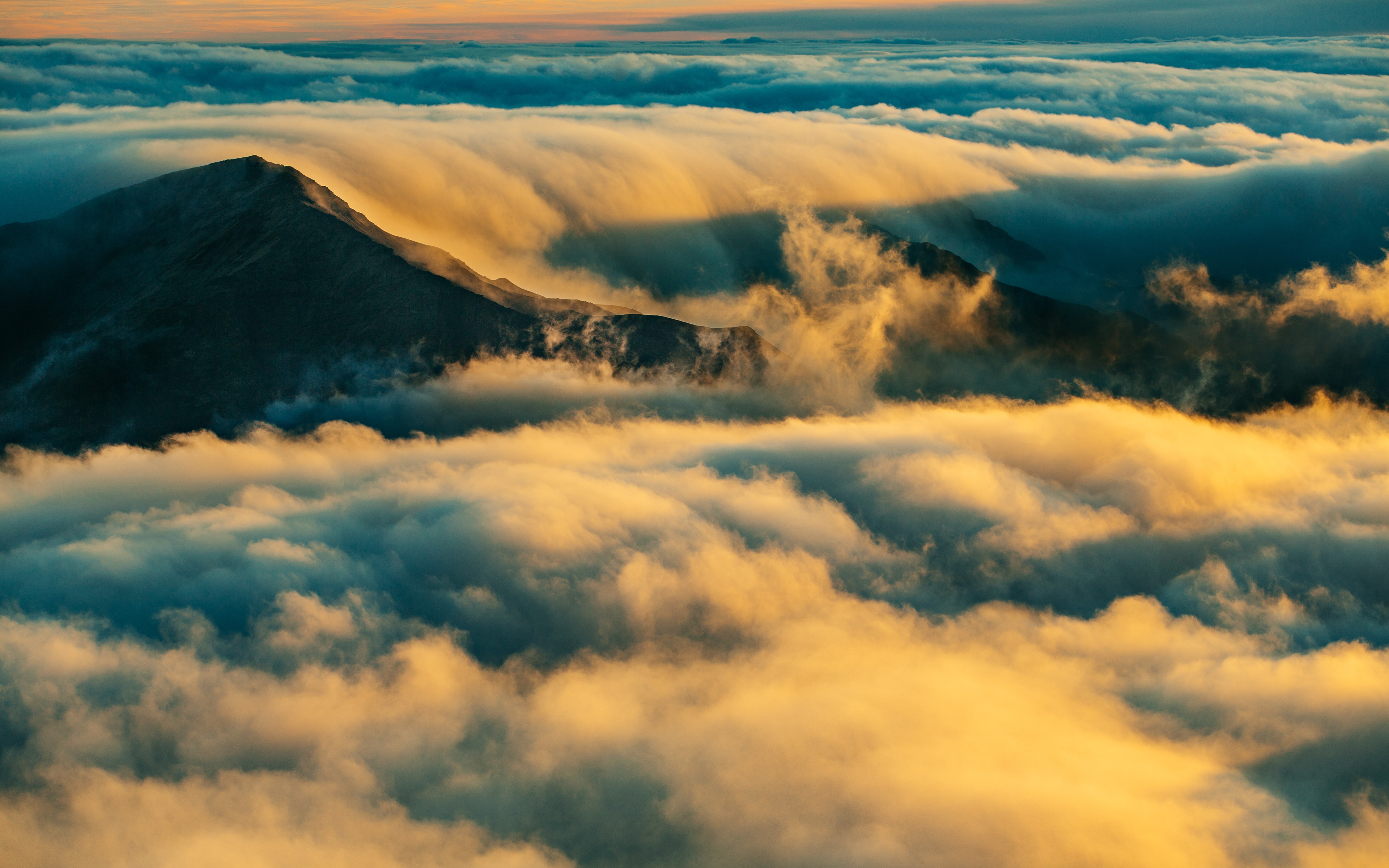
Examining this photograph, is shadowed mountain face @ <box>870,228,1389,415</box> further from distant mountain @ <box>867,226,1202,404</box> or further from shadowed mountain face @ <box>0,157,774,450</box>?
shadowed mountain face @ <box>0,157,774,450</box>

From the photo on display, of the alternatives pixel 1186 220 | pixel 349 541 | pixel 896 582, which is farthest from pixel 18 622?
pixel 1186 220

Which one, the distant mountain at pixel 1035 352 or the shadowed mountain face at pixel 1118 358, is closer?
the distant mountain at pixel 1035 352

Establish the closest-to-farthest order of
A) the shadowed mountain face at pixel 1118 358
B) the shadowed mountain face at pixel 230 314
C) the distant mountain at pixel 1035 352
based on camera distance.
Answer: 1. the shadowed mountain face at pixel 230 314
2. the distant mountain at pixel 1035 352
3. the shadowed mountain face at pixel 1118 358

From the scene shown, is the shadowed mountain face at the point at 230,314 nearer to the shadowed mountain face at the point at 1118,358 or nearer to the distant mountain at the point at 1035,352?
the distant mountain at the point at 1035,352

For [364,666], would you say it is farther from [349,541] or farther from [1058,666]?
[1058,666]

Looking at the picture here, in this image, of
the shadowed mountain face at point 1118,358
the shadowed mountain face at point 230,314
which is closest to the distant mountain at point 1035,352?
the shadowed mountain face at point 1118,358

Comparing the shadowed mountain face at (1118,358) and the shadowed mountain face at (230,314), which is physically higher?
the shadowed mountain face at (230,314)

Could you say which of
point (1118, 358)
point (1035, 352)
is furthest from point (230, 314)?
point (1118, 358)

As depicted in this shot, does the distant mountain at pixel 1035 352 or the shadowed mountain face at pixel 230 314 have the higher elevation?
the shadowed mountain face at pixel 230 314

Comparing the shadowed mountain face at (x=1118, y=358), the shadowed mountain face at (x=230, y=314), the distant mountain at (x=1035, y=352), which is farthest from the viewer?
the shadowed mountain face at (x=1118, y=358)
